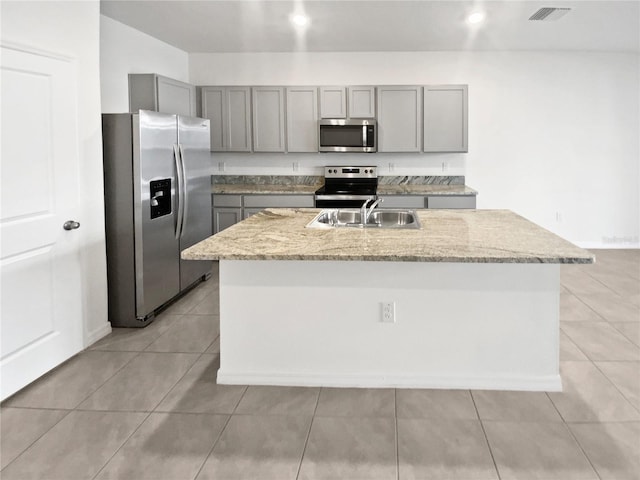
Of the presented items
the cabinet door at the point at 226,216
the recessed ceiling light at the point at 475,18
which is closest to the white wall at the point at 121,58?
the cabinet door at the point at 226,216

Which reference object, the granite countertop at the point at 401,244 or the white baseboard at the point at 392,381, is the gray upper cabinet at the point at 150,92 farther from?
the white baseboard at the point at 392,381

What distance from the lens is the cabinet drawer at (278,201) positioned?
629cm

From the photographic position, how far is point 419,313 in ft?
9.78

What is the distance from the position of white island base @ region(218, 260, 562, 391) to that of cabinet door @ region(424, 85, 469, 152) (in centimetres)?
377

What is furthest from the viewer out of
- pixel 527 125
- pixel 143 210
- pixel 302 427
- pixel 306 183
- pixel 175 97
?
pixel 306 183

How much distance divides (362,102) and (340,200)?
1.20 metres

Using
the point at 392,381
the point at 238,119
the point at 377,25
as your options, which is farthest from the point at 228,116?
the point at 392,381

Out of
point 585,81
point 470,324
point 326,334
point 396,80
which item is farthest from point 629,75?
point 326,334

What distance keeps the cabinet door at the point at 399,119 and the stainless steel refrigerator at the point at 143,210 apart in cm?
253

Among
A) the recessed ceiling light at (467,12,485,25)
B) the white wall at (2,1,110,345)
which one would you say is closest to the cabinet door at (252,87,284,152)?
the recessed ceiling light at (467,12,485,25)

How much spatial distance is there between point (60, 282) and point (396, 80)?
15.5ft

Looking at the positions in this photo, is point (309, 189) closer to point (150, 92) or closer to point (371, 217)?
point (150, 92)

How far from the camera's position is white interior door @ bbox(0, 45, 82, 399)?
2906 millimetres

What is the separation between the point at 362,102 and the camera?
6465mm
